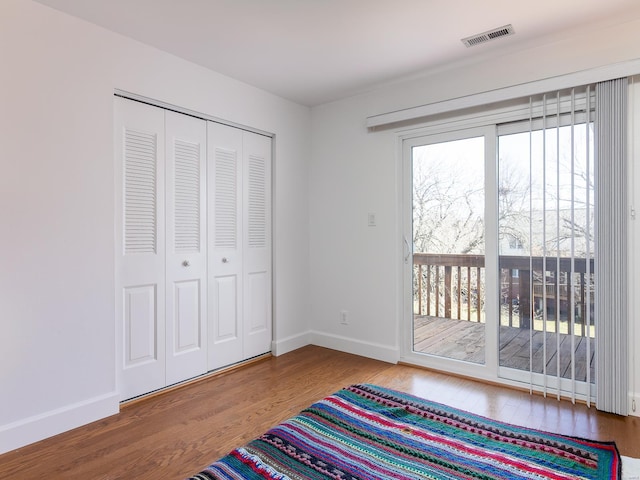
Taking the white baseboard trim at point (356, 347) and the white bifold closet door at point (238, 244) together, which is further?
the white baseboard trim at point (356, 347)

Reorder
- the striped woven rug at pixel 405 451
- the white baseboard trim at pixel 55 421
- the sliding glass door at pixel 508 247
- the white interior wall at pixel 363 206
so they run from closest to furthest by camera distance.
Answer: the striped woven rug at pixel 405 451 → the white baseboard trim at pixel 55 421 → the sliding glass door at pixel 508 247 → the white interior wall at pixel 363 206

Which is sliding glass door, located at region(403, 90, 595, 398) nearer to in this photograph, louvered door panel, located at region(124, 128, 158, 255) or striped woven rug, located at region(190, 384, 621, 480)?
striped woven rug, located at region(190, 384, 621, 480)

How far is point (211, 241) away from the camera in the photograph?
3168mm

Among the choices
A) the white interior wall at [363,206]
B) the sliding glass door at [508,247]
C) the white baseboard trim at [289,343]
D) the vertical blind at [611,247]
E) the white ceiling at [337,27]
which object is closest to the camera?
the white ceiling at [337,27]

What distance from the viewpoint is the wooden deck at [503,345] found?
2.60 metres

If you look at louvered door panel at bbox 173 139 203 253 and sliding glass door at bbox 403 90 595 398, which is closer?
sliding glass door at bbox 403 90 595 398

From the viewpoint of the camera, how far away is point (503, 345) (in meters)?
2.94

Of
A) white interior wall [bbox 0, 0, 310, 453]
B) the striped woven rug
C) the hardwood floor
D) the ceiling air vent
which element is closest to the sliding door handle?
the hardwood floor

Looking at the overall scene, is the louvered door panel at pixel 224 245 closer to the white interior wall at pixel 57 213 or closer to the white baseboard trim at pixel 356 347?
the white interior wall at pixel 57 213

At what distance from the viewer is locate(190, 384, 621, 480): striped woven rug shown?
1695mm

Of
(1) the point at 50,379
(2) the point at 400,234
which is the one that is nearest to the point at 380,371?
(2) the point at 400,234

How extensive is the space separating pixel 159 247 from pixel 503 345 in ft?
8.77

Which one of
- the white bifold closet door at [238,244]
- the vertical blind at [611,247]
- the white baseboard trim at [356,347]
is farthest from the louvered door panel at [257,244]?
the vertical blind at [611,247]

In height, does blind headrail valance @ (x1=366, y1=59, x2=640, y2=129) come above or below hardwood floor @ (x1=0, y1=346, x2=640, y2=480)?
above
